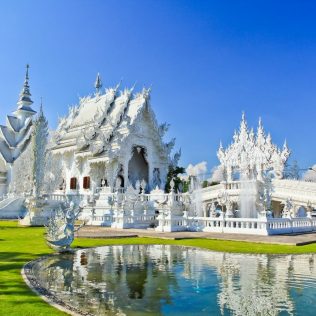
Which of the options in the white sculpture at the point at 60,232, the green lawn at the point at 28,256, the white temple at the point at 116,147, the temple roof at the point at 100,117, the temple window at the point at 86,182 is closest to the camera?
the green lawn at the point at 28,256

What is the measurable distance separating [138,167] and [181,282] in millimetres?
27596

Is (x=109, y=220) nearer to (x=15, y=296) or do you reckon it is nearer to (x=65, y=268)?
(x=65, y=268)

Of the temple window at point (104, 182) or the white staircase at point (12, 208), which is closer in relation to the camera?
the white staircase at point (12, 208)

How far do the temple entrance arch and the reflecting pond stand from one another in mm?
22652

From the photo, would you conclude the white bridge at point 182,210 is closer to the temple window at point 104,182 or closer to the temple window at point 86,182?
the temple window at point 104,182

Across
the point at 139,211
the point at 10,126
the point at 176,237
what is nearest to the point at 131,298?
the point at 176,237

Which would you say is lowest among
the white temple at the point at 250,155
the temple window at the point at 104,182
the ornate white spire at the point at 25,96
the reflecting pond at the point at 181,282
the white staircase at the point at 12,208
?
the reflecting pond at the point at 181,282

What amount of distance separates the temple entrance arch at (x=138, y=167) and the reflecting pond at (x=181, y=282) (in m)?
22.7

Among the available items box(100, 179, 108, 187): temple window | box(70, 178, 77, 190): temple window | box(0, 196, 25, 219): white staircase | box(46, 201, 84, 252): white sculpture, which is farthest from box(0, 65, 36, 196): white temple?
box(46, 201, 84, 252): white sculpture

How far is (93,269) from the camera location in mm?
8445

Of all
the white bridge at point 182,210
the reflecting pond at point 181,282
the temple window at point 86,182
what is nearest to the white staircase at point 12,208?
the white bridge at point 182,210

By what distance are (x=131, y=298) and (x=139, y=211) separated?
1857 cm

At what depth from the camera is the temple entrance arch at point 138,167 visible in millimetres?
33781

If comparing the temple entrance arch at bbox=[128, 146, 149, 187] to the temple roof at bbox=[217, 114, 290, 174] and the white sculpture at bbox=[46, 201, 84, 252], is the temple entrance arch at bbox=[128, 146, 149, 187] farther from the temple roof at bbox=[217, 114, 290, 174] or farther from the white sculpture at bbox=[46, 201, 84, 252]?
the white sculpture at bbox=[46, 201, 84, 252]
